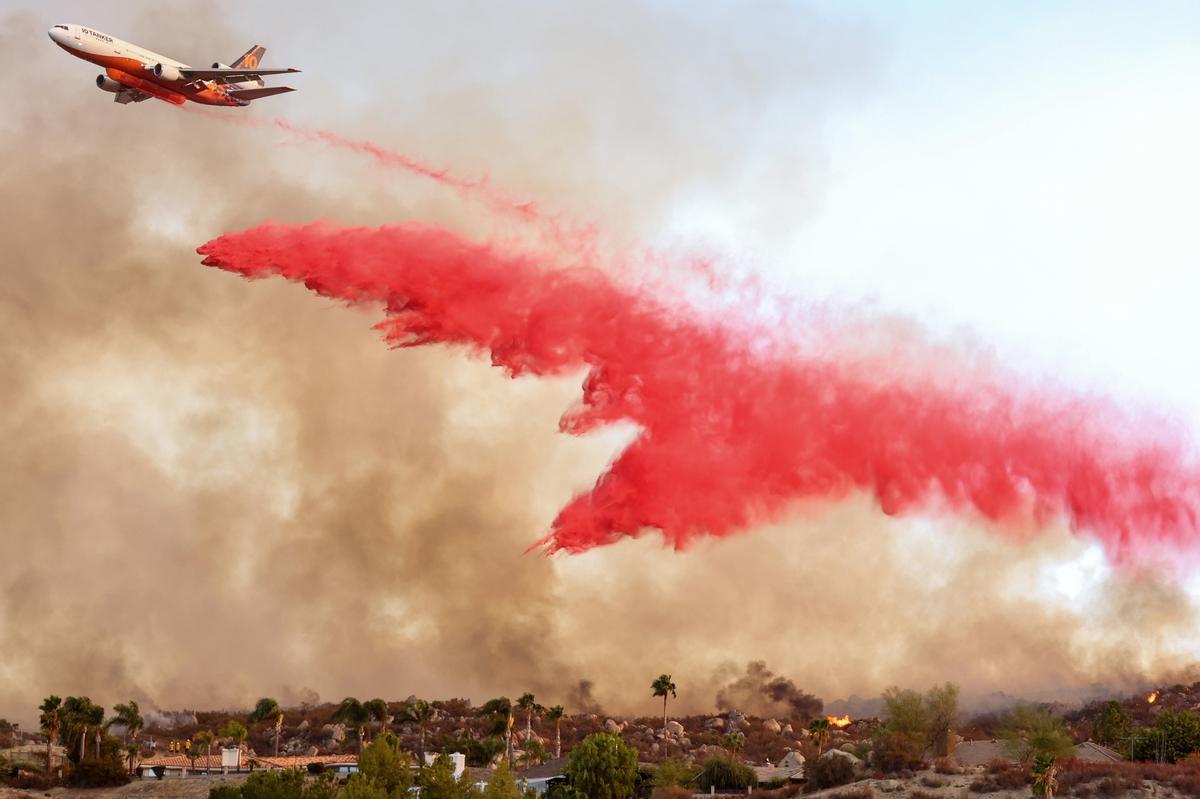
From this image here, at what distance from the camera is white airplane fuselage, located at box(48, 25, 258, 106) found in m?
94.2

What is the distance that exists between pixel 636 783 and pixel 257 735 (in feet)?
298

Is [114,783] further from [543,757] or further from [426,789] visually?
[426,789]

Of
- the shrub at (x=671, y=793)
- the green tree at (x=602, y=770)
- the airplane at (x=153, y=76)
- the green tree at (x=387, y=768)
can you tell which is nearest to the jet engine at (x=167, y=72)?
the airplane at (x=153, y=76)

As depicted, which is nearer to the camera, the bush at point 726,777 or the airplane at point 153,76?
the airplane at point 153,76

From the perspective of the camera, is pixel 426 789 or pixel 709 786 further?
pixel 709 786

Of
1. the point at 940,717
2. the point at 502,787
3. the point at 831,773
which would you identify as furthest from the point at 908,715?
the point at 502,787

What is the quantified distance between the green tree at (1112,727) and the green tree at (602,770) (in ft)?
234

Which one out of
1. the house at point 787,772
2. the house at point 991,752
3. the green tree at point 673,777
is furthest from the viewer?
the house at point 991,752

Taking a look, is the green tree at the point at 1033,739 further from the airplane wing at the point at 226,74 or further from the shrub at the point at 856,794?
the airplane wing at the point at 226,74

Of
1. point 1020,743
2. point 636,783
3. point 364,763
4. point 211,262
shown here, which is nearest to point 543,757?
point 636,783

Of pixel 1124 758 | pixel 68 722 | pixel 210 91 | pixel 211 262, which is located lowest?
pixel 1124 758

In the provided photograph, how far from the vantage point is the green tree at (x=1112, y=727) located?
164375mm

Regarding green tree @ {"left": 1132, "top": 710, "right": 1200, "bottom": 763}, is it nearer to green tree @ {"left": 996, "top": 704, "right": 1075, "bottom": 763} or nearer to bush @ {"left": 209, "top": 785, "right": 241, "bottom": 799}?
green tree @ {"left": 996, "top": 704, "right": 1075, "bottom": 763}

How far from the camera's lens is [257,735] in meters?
195
